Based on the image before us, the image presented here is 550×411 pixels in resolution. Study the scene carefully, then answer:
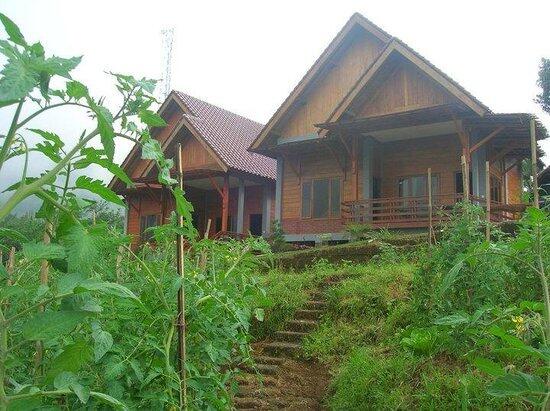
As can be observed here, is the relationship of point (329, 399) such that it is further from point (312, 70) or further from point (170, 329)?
point (312, 70)

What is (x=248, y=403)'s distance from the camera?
5004 millimetres

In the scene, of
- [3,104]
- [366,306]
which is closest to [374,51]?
[366,306]

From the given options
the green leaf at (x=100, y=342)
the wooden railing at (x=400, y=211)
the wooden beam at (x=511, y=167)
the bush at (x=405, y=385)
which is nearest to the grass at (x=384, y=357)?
the bush at (x=405, y=385)

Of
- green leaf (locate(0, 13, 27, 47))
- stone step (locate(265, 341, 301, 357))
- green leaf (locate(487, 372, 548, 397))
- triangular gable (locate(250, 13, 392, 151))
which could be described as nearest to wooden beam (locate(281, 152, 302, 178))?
Result: triangular gable (locate(250, 13, 392, 151))

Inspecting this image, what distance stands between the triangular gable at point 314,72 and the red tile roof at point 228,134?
186cm

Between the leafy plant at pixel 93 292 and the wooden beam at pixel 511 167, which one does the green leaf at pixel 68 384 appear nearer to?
the leafy plant at pixel 93 292

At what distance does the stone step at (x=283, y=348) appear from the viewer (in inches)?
262

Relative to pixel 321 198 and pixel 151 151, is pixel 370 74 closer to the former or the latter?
pixel 321 198

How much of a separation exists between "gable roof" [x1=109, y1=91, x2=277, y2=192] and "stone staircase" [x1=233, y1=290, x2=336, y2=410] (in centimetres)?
1169

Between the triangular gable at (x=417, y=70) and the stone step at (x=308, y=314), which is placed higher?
the triangular gable at (x=417, y=70)

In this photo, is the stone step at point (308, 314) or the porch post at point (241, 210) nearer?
the stone step at point (308, 314)

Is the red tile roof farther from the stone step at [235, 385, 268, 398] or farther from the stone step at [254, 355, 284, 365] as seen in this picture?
the stone step at [235, 385, 268, 398]

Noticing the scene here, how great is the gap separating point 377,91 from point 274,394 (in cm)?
1207

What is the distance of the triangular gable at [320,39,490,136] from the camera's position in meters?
13.4
